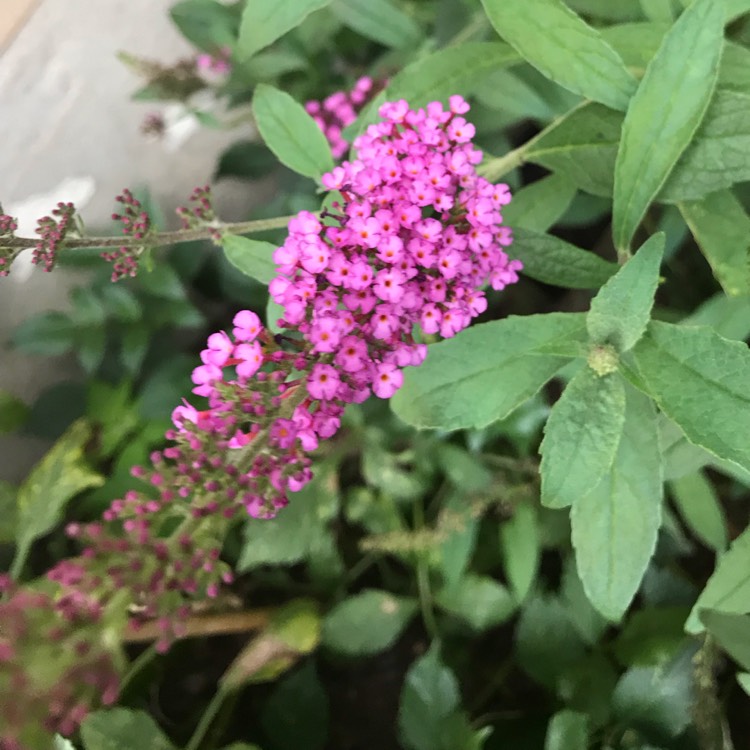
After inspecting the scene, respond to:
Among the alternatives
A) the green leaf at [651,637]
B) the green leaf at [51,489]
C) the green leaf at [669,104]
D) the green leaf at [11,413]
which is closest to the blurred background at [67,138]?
the green leaf at [11,413]

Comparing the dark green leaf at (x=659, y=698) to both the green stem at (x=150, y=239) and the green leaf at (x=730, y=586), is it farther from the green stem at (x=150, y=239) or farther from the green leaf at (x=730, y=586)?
the green stem at (x=150, y=239)

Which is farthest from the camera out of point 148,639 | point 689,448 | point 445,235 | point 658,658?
point 148,639

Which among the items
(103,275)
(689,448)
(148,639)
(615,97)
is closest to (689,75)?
(615,97)

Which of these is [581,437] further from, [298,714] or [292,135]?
[298,714]

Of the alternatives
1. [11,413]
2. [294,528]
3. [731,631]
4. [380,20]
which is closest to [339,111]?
[380,20]

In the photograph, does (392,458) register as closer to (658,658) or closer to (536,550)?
(536,550)

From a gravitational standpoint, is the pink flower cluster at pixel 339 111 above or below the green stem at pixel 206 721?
above

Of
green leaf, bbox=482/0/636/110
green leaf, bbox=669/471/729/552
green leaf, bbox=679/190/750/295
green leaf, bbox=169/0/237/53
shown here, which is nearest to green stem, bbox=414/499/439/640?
green leaf, bbox=669/471/729/552
